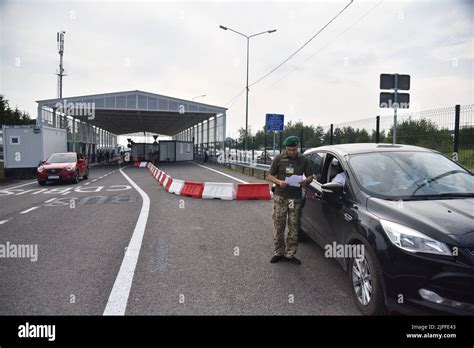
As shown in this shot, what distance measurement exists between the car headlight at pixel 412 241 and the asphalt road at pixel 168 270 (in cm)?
95

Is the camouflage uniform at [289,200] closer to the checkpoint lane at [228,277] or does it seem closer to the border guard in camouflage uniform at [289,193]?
the border guard in camouflage uniform at [289,193]

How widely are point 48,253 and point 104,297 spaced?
7.41ft

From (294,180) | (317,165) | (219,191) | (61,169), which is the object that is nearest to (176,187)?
(219,191)

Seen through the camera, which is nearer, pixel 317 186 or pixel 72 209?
pixel 317 186

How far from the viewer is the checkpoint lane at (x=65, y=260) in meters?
3.83

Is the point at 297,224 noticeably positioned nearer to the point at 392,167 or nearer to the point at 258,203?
the point at 392,167

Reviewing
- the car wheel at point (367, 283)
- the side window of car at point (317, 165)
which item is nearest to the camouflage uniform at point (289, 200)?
the side window of car at point (317, 165)

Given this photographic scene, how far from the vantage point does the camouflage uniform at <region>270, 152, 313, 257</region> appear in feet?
16.8

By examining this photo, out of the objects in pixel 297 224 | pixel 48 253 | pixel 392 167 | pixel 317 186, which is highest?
pixel 392 167

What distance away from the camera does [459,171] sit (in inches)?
179

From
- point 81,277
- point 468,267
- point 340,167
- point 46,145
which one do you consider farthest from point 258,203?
point 46,145

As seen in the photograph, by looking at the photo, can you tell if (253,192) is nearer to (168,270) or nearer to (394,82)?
(394,82)

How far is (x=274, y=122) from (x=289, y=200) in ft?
51.0

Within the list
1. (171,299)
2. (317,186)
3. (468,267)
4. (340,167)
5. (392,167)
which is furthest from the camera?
(317,186)
